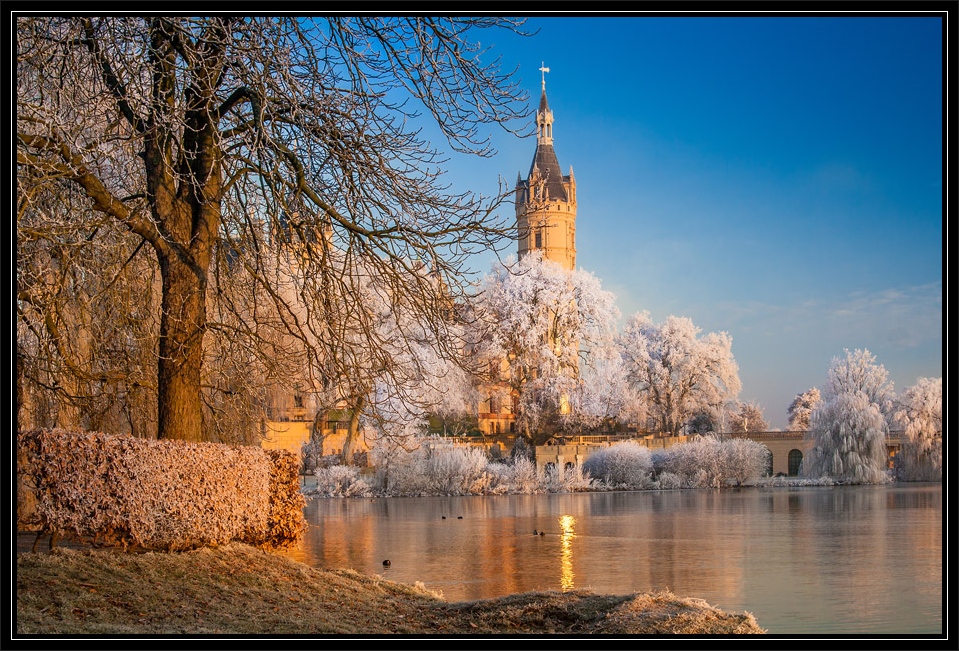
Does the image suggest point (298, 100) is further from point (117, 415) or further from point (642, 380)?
point (642, 380)

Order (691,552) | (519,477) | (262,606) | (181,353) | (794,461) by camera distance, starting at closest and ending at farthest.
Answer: (262,606) < (181,353) < (691,552) < (519,477) < (794,461)

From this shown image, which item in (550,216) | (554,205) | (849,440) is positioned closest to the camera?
(849,440)

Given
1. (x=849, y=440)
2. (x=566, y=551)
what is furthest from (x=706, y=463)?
(x=566, y=551)

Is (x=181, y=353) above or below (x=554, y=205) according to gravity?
below

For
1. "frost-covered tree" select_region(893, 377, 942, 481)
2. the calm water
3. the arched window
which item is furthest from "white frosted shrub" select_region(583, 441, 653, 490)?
the arched window

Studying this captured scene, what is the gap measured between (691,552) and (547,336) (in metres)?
24.4

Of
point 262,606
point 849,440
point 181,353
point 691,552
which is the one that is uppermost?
point 181,353

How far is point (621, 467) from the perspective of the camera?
38812mm

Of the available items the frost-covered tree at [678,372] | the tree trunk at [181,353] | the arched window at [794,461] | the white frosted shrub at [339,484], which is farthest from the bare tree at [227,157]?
the arched window at [794,461]

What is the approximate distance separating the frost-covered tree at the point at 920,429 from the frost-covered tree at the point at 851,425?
0.81m

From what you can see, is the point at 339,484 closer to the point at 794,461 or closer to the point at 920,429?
the point at 920,429

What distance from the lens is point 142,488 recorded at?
8461 millimetres

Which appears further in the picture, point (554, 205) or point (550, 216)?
point (554, 205)

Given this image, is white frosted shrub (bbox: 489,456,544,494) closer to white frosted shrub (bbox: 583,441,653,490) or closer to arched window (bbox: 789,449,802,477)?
white frosted shrub (bbox: 583,441,653,490)
